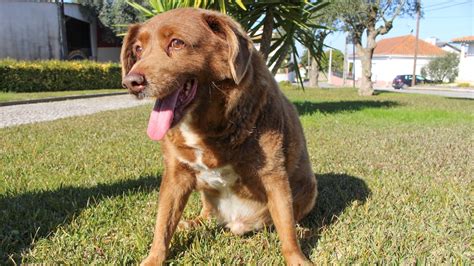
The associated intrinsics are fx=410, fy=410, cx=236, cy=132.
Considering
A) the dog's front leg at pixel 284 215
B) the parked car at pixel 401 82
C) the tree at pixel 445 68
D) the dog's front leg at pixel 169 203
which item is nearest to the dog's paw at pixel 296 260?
the dog's front leg at pixel 284 215

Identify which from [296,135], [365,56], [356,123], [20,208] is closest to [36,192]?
[20,208]

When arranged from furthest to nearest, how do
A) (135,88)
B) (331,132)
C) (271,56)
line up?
1. (271,56)
2. (331,132)
3. (135,88)

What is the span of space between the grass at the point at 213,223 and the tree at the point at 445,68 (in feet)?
171

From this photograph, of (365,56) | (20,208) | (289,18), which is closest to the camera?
(20,208)

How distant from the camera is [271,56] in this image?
32.0 feet

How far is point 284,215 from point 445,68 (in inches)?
2259

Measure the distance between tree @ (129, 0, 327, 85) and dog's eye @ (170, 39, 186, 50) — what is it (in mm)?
6296

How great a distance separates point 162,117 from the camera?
215cm

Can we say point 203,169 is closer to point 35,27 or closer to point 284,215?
point 284,215

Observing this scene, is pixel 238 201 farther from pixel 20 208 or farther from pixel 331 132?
pixel 331 132

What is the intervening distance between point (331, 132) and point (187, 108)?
234 inches

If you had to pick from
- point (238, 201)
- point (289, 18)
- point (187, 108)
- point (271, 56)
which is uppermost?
point (289, 18)

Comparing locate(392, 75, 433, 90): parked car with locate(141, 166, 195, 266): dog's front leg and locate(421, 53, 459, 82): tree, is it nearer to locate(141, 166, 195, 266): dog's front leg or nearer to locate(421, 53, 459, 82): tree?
locate(421, 53, 459, 82): tree

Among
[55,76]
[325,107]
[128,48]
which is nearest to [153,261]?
[128,48]
